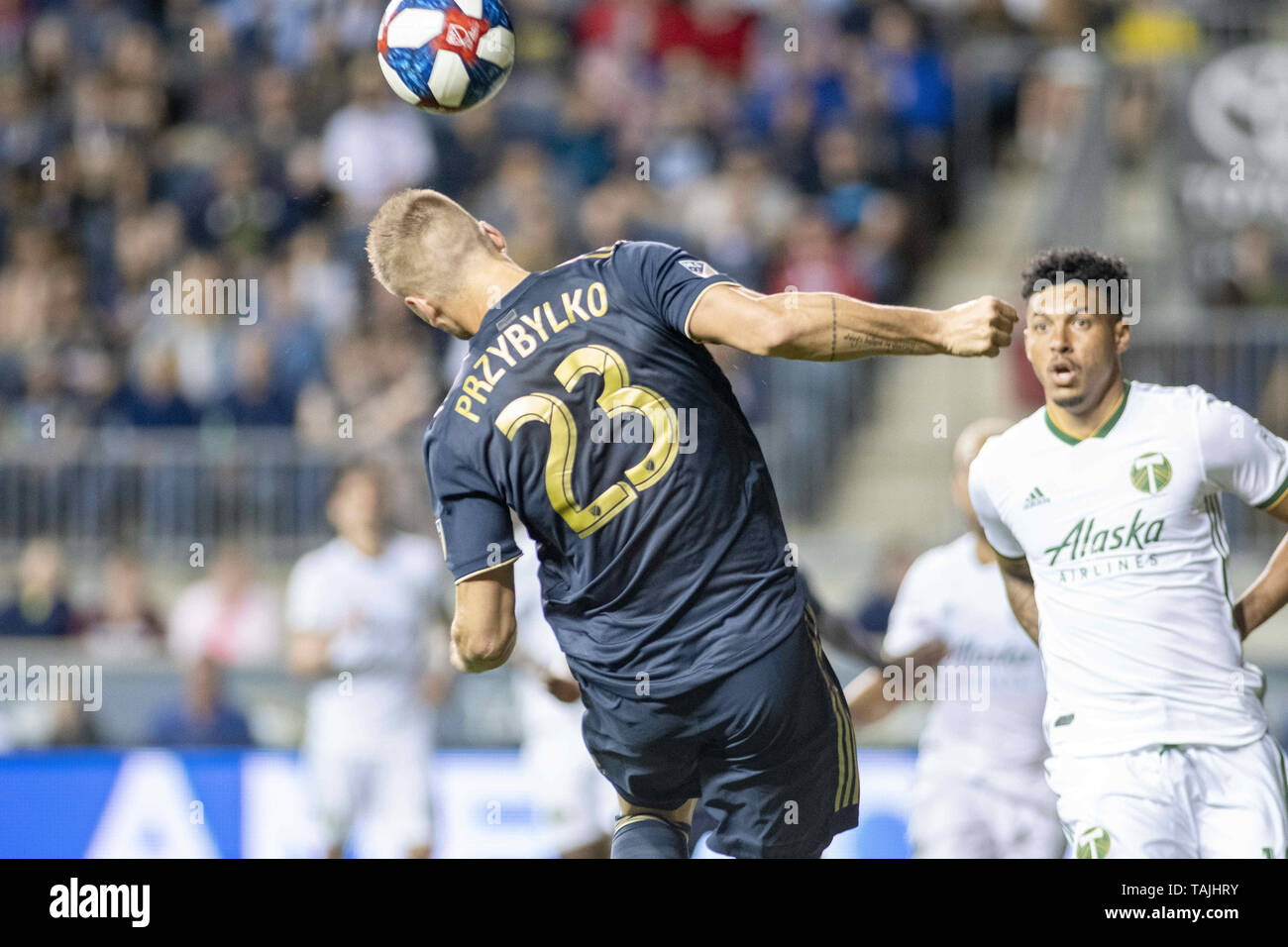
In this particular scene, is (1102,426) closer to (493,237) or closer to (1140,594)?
(1140,594)

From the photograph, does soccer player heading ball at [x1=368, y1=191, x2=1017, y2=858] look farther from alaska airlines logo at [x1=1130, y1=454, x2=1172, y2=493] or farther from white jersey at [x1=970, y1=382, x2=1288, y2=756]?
alaska airlines logo at [x1=1130, y1=454, x2=1172, y2=493]


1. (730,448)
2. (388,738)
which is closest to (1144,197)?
(388,738)

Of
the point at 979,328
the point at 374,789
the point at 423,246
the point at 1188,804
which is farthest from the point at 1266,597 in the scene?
the point at 374,789

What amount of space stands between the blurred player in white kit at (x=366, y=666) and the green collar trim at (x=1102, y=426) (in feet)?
13.7

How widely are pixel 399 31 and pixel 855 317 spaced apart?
209cm

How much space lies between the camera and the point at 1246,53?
33.4 feet

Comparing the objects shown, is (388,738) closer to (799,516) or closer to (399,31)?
(799,516)

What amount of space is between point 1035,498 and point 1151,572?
1.32ft

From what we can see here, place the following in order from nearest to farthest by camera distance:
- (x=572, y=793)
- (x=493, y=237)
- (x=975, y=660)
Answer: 1. (x=493, y=237)
2. (x=975, y=660)
3. (x=572, y=793)

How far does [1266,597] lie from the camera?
16.3 feet

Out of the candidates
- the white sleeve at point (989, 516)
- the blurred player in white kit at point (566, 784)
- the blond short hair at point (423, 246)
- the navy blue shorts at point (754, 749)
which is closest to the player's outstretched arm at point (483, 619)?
the navy blue shorts at point (754, 749)

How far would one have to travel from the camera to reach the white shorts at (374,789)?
8.38m

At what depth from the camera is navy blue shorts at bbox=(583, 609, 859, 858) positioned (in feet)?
15.3

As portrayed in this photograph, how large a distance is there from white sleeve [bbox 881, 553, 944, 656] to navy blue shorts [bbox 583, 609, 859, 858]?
6.64 ft
